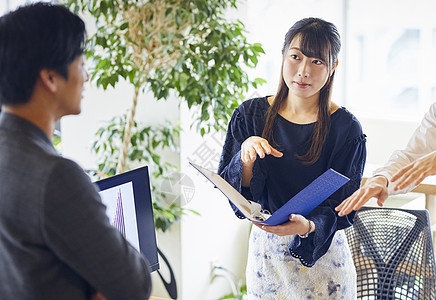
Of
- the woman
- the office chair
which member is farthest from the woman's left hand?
the office chair

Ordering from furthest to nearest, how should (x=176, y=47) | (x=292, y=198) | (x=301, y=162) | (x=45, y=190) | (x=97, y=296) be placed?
(x=176, y=47) → (x=301, y=162) → (x=292, y=198) → (x=97, y=296) → (x=45, y=190)

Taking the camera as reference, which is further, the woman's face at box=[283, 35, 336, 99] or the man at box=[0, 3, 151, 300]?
the woman's face at box=[283, 35, 336, 99]

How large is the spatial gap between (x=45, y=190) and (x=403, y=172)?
1016 mm

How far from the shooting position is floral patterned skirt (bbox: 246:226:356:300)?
1.68 metres

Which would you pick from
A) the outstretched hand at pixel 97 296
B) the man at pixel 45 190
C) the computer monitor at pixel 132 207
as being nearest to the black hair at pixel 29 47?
the man at pixel 45 190

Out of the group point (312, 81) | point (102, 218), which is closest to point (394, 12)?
point (312, 81)

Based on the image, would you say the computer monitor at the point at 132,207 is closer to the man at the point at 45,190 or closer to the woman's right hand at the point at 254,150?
the woman's right hand at the point at 254,150

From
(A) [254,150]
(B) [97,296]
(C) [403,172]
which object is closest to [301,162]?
(A) [254,150]

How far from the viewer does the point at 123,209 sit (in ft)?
5.20

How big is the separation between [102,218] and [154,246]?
736mm

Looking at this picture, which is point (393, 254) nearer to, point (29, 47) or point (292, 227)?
point (292, 227)

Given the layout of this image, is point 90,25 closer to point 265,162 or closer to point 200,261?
point 200,261

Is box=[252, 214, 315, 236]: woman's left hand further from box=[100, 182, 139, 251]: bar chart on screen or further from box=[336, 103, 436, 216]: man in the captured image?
box=[100, 182, 139, 251]: bar chart on screen

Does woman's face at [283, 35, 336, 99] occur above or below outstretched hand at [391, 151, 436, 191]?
above
